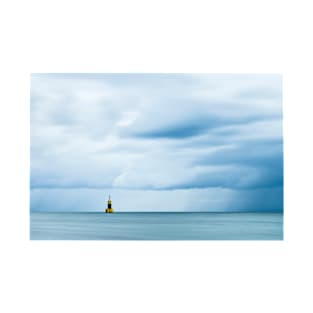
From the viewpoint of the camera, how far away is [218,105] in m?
24.5

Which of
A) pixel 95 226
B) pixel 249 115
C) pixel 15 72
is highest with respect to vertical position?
pixel 249 115

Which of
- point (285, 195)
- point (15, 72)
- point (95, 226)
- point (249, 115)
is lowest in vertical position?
point (95, 226)

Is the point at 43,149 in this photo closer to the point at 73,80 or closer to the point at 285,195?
the point at 73,80

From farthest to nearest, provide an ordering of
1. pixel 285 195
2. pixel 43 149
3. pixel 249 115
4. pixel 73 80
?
pixel 43 149 < pixel 249 115 < pixel 73 80 < pixel 285 195

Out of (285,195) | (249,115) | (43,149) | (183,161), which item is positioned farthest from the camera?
(183,161)

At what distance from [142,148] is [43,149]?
5214mm

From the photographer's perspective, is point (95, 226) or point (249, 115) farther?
point (95, 226)
